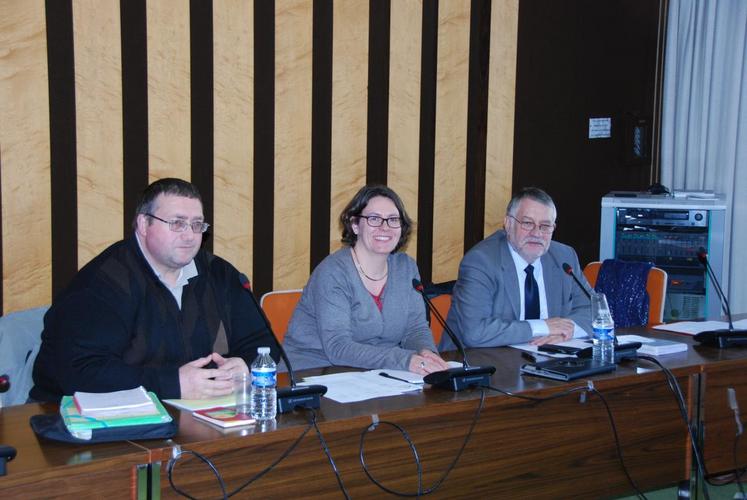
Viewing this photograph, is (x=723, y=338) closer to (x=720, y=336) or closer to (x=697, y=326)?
(x=720, y=336)

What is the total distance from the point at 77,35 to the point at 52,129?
39 cm

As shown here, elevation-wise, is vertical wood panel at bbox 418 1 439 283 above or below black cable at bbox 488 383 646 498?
above

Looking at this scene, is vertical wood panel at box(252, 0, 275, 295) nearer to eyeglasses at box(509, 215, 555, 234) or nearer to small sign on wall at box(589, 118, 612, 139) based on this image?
eyeglasses at box(509, 215, 555, 234)

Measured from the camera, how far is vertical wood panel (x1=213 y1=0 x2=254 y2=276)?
13.4ft

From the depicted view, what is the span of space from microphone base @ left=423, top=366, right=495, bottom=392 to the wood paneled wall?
1779mm

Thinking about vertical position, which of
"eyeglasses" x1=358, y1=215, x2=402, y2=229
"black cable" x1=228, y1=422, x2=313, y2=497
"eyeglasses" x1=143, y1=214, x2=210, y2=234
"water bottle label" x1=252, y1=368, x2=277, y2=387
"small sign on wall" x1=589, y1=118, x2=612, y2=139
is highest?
"small sign on wall" x1=589, y1=118, x2=612, y2=139

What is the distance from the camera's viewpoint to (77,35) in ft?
12.1

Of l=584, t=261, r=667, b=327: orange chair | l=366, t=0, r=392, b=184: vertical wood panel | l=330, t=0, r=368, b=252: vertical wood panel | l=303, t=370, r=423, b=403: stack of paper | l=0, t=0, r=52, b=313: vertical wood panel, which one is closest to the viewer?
l=303, t=370, r=423, b=403: stack of paper

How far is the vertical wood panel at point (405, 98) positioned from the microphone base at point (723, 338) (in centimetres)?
181

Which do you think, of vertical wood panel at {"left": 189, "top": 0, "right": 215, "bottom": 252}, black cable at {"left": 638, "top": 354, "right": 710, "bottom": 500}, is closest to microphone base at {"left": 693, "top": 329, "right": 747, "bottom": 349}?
black cable at {"left": 638, "top": 354, "right": 710, "bottom": 500}

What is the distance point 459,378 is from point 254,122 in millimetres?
2032

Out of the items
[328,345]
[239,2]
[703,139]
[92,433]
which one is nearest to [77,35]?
[239,2]

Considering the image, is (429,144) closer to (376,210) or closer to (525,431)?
(376,210)

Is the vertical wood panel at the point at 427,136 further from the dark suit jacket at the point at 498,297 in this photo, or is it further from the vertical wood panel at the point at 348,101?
the dark suit jacket at the point at 498,297
